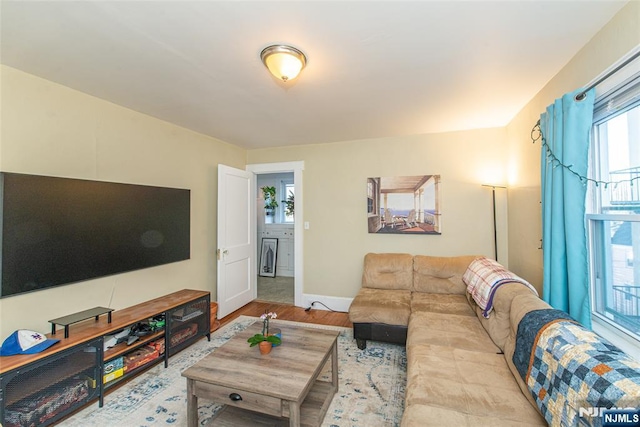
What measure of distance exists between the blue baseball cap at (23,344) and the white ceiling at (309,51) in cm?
184

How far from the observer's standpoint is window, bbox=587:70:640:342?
1.42 metres

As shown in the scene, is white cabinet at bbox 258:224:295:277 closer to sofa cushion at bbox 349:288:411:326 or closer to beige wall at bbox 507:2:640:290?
sofa cushion at bbox 349:288:411:326

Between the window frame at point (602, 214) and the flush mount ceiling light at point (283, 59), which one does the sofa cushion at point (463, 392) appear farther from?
the flush mount ceiling light at point (283, 59)

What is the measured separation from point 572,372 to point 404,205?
8.59 ft

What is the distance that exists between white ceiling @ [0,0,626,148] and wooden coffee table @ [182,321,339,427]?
2015 mm

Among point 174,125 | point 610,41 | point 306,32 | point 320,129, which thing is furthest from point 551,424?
point 174,125

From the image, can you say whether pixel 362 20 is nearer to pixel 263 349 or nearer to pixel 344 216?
pixel 263 349

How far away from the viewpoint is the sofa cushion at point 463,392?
124cm

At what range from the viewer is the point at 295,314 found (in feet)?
12.3

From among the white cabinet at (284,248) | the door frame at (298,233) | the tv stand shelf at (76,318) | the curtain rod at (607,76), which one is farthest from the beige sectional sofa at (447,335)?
the white cabinet at (284,248)

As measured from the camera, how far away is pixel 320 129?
131 inches

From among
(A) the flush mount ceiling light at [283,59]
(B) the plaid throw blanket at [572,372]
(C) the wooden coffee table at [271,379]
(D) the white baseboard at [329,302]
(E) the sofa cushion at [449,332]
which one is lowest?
(D) the white baseboard at [329,302]

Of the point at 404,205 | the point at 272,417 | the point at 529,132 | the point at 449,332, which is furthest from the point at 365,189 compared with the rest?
the point at 272,417

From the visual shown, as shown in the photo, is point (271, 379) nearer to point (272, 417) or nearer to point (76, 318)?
point (272, 417)
